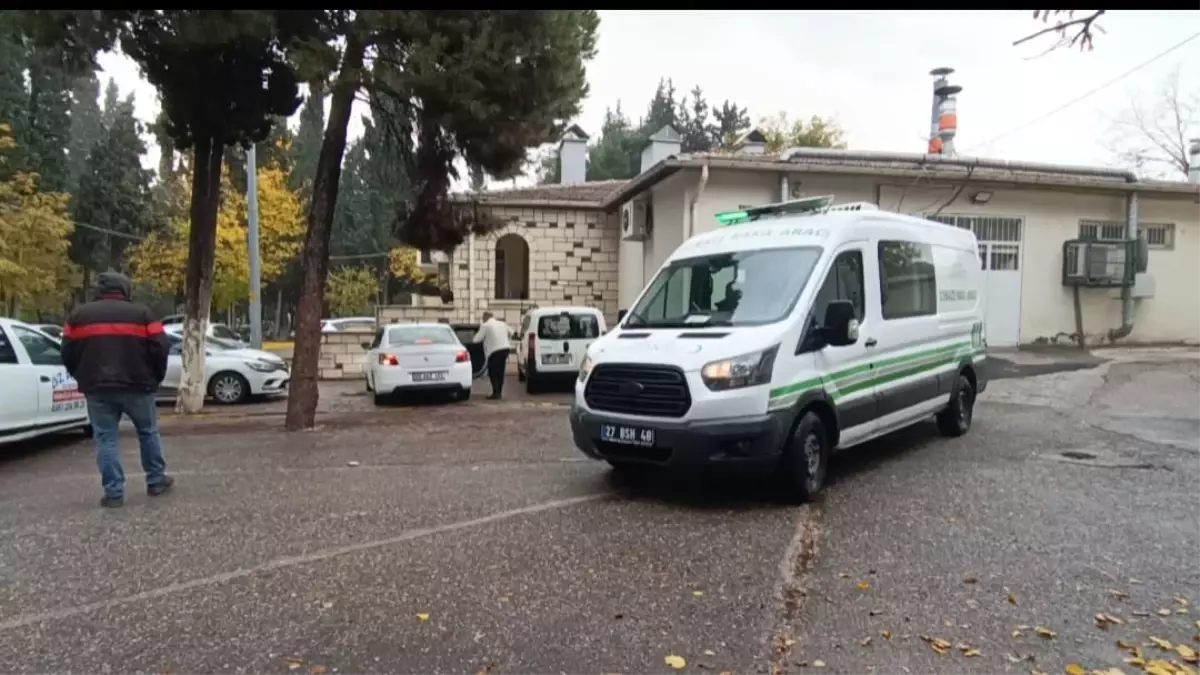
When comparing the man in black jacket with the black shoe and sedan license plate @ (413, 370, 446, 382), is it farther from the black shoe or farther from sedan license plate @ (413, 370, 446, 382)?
sedan license plate @ (413, 370, 446, 382)

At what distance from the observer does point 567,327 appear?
46.7ft

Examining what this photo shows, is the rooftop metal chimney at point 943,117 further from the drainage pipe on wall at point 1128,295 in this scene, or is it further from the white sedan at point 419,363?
the white sedan at point 419,363

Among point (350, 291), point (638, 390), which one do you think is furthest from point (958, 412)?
point (350, 291)

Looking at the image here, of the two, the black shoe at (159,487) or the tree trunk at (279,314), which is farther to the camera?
the tree trunk at (279,314)

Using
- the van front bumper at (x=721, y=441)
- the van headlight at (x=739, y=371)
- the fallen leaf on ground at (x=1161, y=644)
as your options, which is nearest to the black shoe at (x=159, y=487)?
the van front bumper at (x=721, y=441)

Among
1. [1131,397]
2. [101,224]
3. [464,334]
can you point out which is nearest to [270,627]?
[1131,397]

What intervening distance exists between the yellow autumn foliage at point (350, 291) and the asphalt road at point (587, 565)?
3960 centimetres

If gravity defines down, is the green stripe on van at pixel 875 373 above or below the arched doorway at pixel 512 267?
below

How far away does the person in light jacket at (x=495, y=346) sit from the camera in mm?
13195

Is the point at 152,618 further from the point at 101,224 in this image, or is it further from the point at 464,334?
the point at 101,224

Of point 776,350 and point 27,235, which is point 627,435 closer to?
point 776,350

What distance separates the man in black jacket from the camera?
593 centimetres

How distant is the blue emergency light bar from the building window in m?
12.5

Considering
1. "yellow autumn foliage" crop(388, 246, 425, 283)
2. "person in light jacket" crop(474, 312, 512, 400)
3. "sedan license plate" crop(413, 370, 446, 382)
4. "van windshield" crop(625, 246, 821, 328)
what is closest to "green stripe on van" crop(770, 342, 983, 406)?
"van windshield" crop(625, 246, 821, 328)
